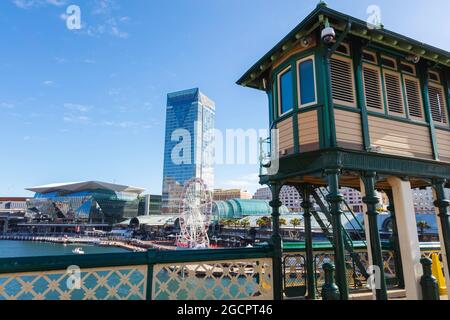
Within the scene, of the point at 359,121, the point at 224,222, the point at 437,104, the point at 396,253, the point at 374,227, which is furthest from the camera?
the point at 224,222

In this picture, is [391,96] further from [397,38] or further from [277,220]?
[277,220]

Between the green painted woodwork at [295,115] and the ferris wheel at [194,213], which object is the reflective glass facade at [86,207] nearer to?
the ferris wheel at [194,213]

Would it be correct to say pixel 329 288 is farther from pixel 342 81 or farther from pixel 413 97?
pixel 413 97

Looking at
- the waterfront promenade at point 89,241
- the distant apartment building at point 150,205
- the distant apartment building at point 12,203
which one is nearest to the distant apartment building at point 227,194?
the distant apartment building at point 150,205

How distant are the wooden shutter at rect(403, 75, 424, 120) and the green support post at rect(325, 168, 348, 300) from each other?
4056 millimetres

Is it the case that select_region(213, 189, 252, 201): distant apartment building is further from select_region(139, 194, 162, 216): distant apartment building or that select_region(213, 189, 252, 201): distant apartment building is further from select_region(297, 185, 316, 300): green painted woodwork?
select_region(297, 185, 316, 300): green painted woodwork

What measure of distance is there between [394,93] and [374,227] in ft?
13.8

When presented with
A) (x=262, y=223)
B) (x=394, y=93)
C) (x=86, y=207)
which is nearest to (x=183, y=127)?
(x=86, y=207)

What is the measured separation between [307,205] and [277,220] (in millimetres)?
1610

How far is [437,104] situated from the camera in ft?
30.5

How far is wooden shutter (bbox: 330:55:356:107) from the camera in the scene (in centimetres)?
742

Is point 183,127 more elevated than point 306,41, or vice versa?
point 183,127

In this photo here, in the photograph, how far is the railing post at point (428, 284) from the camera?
6.98 m

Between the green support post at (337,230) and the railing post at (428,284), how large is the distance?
249cm
